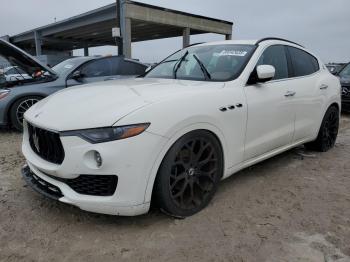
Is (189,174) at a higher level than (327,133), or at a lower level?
higher

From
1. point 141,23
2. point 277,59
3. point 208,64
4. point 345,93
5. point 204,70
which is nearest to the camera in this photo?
point 204,70

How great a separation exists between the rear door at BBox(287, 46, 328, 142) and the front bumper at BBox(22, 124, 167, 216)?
225cm

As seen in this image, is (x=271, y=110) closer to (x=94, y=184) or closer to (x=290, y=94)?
(x=290, y=94)

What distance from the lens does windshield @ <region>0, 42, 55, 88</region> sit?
5.74m

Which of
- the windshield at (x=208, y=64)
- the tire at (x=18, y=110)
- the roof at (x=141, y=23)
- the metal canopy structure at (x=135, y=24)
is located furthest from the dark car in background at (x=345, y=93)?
the roof at (x=141, y=23)

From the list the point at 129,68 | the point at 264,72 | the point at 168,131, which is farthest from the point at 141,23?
the point at 168,131

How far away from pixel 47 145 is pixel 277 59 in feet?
8.87

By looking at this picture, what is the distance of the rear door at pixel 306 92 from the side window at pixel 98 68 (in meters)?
4.07

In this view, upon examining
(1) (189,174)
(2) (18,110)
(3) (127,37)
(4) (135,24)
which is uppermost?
(4) (135,24)

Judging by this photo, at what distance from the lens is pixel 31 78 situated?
6.29 m

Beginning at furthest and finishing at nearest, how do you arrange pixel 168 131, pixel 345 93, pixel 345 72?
pixel 345 72 → pixel 345 93 → pixel 168 131

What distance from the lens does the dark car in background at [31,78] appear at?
584 cm

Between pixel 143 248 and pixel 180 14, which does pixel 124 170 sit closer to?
pixel 143 248

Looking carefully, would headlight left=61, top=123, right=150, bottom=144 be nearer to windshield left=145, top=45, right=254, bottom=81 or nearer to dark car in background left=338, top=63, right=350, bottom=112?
windshield left=145, top=45, right=254, bottom=81
